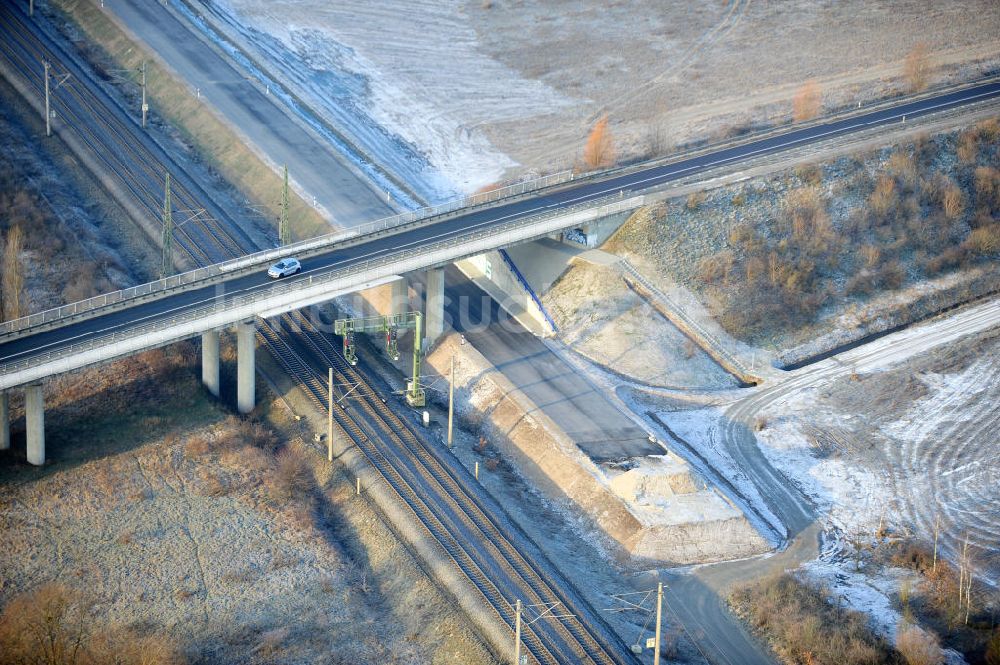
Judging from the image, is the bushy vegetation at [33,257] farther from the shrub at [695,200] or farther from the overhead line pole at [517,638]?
the shrub at [695,200]

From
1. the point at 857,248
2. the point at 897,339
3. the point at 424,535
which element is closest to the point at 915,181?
the point at 857,248

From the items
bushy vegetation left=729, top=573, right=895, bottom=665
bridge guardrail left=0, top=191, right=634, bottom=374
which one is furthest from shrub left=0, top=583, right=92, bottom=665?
bushy vegetation left=729, top=573, right=895, bottom=665

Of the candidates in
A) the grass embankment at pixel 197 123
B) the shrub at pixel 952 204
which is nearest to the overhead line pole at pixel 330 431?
the grass embankment at pixel 197 123

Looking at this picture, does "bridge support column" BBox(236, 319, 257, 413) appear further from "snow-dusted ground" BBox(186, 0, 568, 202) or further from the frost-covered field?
the frost-covered field

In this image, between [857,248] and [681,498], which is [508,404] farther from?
[857,248]

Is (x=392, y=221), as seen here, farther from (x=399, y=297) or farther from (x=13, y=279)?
(x=13, y=279)
